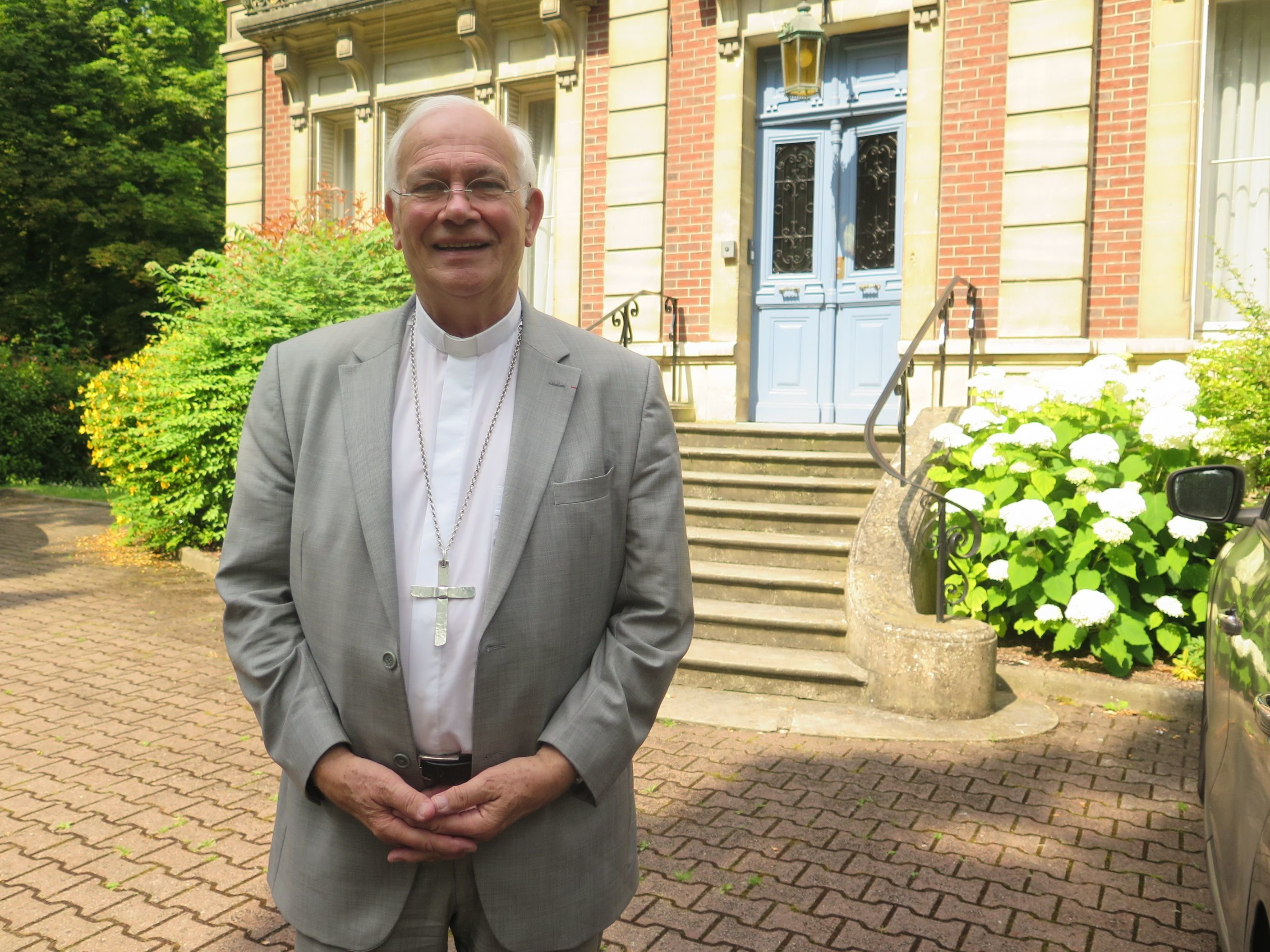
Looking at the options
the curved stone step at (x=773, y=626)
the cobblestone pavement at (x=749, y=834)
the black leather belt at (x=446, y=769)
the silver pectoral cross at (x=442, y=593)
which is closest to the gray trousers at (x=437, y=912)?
the black leather belt at (x=446, y=769)

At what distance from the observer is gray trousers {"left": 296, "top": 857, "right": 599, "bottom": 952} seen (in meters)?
1.90

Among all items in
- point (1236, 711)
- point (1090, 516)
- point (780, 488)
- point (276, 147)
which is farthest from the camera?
point (276, 147)

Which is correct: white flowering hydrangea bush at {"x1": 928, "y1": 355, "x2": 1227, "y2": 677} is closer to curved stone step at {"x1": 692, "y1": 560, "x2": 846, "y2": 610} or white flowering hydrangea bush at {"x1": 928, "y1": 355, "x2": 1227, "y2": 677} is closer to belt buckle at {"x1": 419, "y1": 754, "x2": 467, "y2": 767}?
curved stone step at {"x1": 692, "y1": 560, "x2": 846, "y2": 610}

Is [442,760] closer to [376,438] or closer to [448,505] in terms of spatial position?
[448,505]

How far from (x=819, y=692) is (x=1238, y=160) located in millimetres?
5650

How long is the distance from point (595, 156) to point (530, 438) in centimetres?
951

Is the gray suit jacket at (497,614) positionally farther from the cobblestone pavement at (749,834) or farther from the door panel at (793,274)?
the door panel at (793,274)

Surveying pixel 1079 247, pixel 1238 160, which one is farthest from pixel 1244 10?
pixel 1079 247

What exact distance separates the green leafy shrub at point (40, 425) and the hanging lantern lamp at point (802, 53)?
12698mm

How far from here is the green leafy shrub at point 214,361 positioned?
9.28 metres

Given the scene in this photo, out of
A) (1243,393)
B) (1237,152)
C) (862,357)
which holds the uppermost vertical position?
(1237,152)

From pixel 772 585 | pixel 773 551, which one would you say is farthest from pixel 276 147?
pixel 772 585

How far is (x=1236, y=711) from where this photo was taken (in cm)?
267

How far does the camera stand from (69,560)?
10.5 metres
